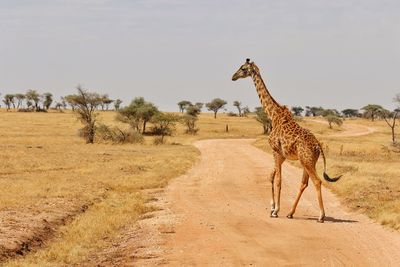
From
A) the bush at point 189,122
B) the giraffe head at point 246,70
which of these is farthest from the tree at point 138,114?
the giraffe head at point 246,70

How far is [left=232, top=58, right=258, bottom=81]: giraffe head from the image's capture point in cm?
1955

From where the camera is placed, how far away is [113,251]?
45.4 ft

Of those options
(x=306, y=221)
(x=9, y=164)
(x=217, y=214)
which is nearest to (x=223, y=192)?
(x=217, y=214)

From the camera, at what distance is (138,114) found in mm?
80938

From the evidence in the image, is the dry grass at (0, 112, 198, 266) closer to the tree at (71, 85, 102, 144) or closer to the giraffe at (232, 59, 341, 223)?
the giraffe at (232, 59, 341, 223)

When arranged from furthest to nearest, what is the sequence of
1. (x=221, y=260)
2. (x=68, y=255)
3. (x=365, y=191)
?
(x=365, y=191), (x=68, y=255), (x=221, y=260)

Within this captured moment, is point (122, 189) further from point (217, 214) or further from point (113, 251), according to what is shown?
point (113, 251)

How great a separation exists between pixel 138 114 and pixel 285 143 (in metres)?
64.5

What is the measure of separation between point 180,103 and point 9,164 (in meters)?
128

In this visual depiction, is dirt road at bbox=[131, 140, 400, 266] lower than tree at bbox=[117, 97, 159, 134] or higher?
lower

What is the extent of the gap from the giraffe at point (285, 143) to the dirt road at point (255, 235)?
2.95 feet

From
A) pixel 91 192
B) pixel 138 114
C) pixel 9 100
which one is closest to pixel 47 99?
pixel 9 100

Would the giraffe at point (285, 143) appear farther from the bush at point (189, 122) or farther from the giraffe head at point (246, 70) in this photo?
the bush at point (189, 122)

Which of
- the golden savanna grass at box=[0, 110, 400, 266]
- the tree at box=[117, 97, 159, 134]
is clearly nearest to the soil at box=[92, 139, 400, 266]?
the golden savanna grass at box=[0, 110, 400, 266]
